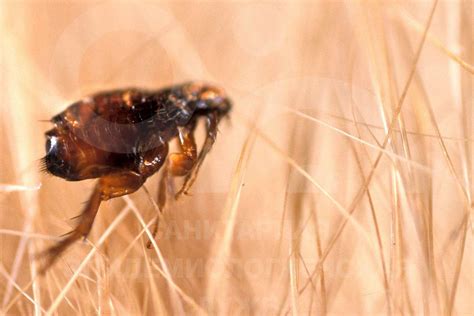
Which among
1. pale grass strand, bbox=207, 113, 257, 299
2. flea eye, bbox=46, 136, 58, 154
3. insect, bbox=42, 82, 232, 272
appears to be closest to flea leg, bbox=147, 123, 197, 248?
insect, bbox=42, 82, 232, 272

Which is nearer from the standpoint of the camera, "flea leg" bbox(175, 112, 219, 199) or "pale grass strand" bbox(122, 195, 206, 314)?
"pale grass strand" bbox(122, 195, 206, 314)

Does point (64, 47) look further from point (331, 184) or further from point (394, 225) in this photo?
point (394, 225)

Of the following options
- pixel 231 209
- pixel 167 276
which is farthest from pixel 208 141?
pixel 167 276

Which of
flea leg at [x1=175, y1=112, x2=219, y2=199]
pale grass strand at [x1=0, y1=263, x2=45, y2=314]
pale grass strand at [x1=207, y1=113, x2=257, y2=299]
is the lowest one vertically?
pale grass strand at [x1=0, y1=263, x2=45, y2=314]

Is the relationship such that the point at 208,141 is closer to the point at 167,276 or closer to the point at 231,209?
the point at 231,209

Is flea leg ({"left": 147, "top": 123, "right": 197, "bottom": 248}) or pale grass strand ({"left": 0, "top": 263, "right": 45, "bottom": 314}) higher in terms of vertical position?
flea leg ({"left": 147, "top": 123, "right": 197, "bottom": 248})

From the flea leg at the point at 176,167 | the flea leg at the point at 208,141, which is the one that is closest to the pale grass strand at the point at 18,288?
the flea leg at the point at 176,167

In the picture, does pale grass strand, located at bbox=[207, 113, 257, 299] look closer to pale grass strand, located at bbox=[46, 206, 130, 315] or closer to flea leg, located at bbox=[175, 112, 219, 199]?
flea leg, located at bbox=[175, 112, 219, 199]

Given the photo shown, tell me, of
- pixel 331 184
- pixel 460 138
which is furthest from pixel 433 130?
pixel 331 184
